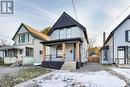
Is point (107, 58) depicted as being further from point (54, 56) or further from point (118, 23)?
point (54, 56)

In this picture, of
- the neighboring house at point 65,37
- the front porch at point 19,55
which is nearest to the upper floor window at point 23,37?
the front porch at point 19,55

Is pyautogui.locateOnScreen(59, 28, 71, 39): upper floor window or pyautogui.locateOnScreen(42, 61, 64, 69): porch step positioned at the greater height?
pyautogui.locateOnScreen(59, 28, 71, 39): upper floor window

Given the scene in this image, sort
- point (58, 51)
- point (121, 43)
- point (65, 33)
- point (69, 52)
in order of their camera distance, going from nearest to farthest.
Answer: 1. point (69, 52)
2. point (121, 43)
3. point (65, 33)
4. point (58, 51)

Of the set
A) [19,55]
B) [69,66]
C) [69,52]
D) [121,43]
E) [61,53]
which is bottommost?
[69,66]

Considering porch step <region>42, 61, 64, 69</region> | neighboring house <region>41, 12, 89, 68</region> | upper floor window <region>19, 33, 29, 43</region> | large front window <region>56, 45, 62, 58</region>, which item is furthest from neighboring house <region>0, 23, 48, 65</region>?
porch step <region>42, 61, 64, 69</region>

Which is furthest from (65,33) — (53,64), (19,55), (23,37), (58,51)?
(19,55)

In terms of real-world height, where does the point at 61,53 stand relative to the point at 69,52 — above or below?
below

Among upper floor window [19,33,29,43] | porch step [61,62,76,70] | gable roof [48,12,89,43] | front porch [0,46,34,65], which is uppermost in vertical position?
gable roof [48,12,89,43]

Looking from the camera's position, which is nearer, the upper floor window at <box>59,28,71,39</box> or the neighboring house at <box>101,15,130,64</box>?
the neighboring house at <box>101,15,130,64</box>

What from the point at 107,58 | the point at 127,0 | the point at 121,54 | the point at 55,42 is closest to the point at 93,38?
the point at 107,58

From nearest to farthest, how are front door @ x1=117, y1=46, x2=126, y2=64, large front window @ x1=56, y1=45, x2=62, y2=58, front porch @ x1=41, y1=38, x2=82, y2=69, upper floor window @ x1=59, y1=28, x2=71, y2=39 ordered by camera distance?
front porch @ x1=41, y1=38, x2=82, y2=69 < front door @ x1=117, y1=46, x2=126, y2=64 < upper floor window @ x1=59, y1=28, x2=71, y2=39 < large front window @ x1=56, y1=45, x2=62, y2=58

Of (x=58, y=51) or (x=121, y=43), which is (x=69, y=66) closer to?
(x=58, y=51)

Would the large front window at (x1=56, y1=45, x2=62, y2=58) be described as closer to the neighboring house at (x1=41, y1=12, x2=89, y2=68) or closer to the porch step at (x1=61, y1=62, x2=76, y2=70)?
the neighboring house at (x1=41, y1=12, x2=89, y2=68)

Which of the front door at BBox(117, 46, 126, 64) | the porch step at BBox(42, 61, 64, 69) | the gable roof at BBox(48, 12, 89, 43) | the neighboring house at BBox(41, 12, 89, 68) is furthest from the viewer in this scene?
the front door at BBox(117, 46, 126, 64)
